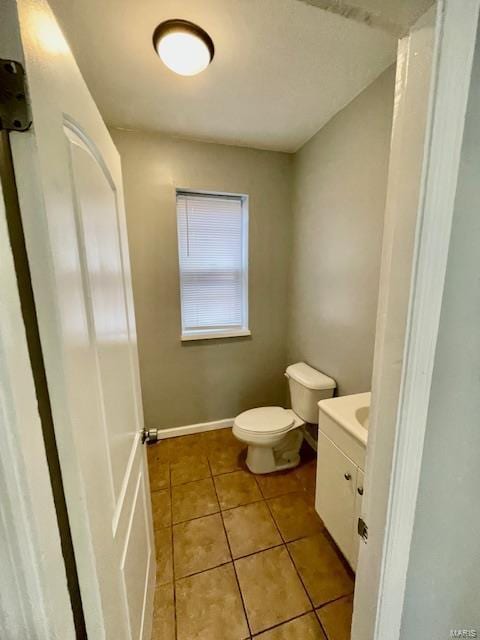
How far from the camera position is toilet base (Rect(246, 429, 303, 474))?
181 centimetres

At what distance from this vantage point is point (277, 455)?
74.4 inches

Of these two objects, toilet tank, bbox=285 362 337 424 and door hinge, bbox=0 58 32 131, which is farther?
toilet tank, bbox=285 362 337 424

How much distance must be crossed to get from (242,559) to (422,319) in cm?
148

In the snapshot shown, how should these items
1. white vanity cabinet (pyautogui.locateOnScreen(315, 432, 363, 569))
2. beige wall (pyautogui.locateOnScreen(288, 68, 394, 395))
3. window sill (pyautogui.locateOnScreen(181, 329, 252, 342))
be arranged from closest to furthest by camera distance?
white vanity cabinet (pyautogui.locateOnScreen(315, 432, 363, 569)) → beige wall (pyautogui.locateOnScreen(288, 68, 394, 395)) → window sill (pyautogui.locateOnScreen(181, 329, 252, 342))

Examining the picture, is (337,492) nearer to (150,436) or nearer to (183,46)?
(150,436)

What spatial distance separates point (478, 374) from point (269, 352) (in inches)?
71.8

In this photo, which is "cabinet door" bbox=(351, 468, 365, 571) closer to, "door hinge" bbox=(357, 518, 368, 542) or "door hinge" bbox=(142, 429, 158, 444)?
"door hinge" bbox=(357, 518, 368, 542)

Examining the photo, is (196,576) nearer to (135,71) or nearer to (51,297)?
(51,297)

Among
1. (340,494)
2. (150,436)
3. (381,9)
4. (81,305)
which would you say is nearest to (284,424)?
(340,494)

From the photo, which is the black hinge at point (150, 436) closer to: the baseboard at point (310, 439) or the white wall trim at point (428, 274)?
the white wall trim at point (428, 274)

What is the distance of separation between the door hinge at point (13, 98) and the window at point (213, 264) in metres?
1.73

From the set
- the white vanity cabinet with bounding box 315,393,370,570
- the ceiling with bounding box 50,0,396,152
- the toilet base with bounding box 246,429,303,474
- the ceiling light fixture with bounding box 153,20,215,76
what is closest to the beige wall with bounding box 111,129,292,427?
the ceiling with bounding box 50,0,396,152

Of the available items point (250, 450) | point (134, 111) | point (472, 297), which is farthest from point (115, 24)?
point (250, 450)

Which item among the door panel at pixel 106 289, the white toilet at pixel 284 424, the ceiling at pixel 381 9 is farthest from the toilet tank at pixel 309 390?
the ceiling at pixel 381 9
